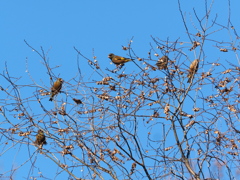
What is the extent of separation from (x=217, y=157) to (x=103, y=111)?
1376 mm

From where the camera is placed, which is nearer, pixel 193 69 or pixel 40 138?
pixel 193 69

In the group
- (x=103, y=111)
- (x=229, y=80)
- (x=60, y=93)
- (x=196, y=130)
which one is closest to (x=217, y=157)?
(x=196, y=130)

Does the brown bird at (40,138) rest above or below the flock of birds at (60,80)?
below

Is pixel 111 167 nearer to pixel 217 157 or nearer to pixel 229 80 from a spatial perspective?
pixel 217 157

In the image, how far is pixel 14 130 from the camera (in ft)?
24.8

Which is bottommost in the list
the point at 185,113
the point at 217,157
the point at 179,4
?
the point at 217,157

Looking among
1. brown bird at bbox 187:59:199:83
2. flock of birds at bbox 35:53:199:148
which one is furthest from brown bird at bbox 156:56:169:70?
brown bird at bbox 187:59:199:83

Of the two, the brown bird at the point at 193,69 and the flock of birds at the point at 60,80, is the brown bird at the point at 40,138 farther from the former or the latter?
the brown bird at the point at 193,69

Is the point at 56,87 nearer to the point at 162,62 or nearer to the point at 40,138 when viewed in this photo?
the point at 40,138

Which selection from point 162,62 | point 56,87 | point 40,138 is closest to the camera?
point 162,62

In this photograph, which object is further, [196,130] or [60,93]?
[60,93]

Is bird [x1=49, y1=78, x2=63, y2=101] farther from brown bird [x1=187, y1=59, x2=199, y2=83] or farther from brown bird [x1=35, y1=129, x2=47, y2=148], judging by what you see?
brown bird [x1=187, y1=59, x2=199, y2=83]

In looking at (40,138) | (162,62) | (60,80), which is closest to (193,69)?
(162,62)

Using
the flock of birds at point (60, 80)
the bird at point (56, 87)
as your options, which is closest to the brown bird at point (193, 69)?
the flock of birds at point (60, 80)
